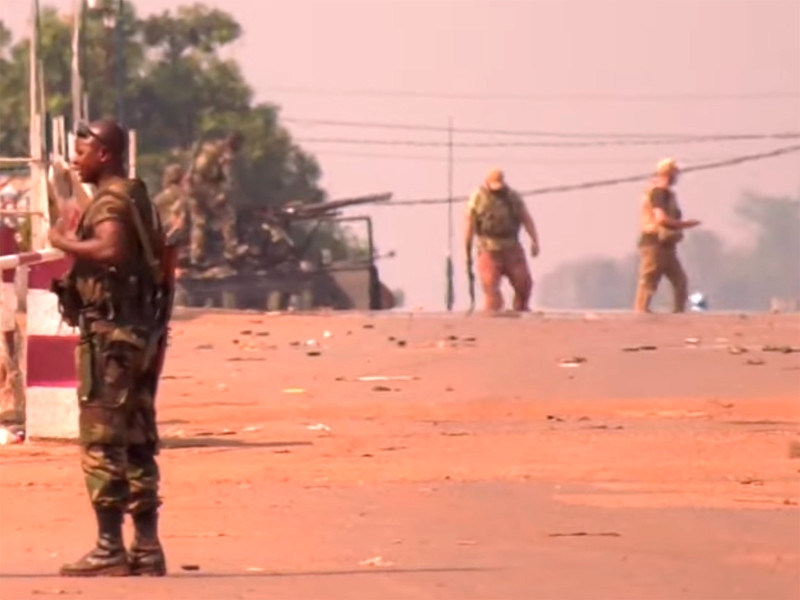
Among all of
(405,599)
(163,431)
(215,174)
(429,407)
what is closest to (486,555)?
(405,599)

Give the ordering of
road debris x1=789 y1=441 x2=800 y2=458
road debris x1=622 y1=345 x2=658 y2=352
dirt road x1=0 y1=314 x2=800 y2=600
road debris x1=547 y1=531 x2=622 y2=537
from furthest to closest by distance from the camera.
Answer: road debris x1=622 y1=345 x2=658 y2=352, road debris x1=789 y1=441 x2=800 y2=458, road debris x1=547 y1=531 x2=622 y2=537, dirt road x1=0 y1=314 x2=800 y2=600

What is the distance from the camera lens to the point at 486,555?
1120cm

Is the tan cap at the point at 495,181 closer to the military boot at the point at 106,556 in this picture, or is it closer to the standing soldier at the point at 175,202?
the standing soldier at the point at 175,202

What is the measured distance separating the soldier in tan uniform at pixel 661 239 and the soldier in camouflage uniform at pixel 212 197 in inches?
371

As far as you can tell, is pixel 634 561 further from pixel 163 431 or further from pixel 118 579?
pixel 163 431

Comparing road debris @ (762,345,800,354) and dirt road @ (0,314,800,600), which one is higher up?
road debris @ (762,345,800,354)

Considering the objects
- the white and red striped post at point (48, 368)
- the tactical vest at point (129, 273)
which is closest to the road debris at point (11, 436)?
the white and red striped post at point (48, 368)

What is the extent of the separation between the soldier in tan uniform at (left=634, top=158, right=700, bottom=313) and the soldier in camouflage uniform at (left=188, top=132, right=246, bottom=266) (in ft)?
30.9

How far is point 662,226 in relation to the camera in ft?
94.9

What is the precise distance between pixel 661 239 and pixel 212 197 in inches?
460

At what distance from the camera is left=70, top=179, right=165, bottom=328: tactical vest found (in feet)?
34.1

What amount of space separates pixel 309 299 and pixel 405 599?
31.8 m

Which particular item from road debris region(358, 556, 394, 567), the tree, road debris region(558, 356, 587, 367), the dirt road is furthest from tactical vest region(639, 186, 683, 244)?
the tree

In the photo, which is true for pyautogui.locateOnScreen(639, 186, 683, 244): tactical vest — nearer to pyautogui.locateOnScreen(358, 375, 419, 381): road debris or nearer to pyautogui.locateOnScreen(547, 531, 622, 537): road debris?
pyautogui.locateOnScreen(358, 375, 419, 381): road debris
